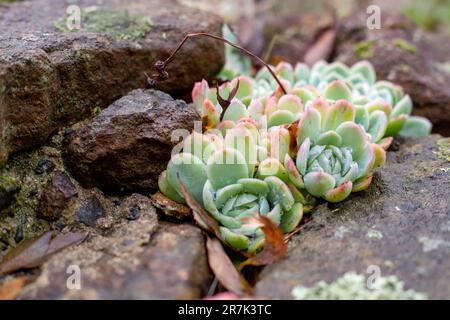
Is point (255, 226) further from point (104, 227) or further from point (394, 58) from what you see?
point (394, 58)

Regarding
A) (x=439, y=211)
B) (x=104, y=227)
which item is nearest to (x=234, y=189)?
(x=104, y=227)

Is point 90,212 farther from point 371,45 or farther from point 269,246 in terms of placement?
point 371,45

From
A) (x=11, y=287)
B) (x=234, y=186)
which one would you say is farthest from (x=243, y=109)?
(x=11, y=287)

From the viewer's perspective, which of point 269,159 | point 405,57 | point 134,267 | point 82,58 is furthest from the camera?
point 405,57

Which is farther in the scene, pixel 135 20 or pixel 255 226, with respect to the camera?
pixel 135 20

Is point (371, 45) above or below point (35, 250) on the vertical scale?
above

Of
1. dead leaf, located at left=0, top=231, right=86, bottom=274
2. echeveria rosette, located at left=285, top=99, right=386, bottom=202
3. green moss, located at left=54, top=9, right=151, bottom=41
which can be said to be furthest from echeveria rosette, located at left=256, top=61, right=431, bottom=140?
dead leaf, located at left=0, top=231, right=86, bottom=274

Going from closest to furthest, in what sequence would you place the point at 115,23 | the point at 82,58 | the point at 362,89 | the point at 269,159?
the point at 269,159
the point at 82,58
the point at 115,23
the point at 362,89

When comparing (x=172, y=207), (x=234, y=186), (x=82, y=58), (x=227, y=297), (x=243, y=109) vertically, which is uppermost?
(x=82, y=58)
